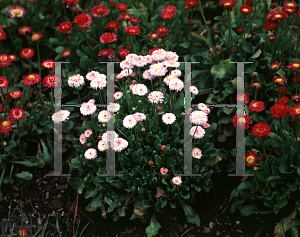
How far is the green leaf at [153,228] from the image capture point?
8.91 feet

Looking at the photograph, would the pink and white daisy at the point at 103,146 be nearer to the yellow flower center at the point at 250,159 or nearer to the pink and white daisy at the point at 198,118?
the pink and white daisy at the point at 198,118

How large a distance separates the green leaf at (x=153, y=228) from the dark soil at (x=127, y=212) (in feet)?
0.27

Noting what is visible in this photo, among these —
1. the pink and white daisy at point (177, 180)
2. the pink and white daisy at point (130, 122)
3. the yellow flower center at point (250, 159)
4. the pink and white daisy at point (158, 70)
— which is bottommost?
the pink and white daisy at point (177, 180)

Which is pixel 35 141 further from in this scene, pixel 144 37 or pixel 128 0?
pixel 128 0

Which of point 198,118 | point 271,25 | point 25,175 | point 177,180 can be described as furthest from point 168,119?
point 25,175

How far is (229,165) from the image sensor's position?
3.02 m

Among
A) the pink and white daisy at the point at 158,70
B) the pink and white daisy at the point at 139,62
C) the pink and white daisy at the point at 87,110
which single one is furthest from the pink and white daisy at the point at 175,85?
the pink and white daisy at the point at 87,110

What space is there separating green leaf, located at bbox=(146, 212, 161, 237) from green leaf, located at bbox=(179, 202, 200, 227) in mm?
247

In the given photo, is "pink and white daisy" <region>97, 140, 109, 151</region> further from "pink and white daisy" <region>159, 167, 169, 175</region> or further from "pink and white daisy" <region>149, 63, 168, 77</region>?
"pink and white daisy" <region>149, 63, 168, 77</region>

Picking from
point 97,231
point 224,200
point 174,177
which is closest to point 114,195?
point 97,231

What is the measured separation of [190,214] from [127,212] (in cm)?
54

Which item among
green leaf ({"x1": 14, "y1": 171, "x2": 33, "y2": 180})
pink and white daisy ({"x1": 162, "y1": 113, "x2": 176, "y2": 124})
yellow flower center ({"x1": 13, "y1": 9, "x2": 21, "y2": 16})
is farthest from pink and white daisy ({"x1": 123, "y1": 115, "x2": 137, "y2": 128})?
yellow flower center ({"x1": 13, "y1": 9, "x2": 21, "y2": 16})

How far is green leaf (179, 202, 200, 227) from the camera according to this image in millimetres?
2791

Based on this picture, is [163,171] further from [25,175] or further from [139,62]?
[25,175]
